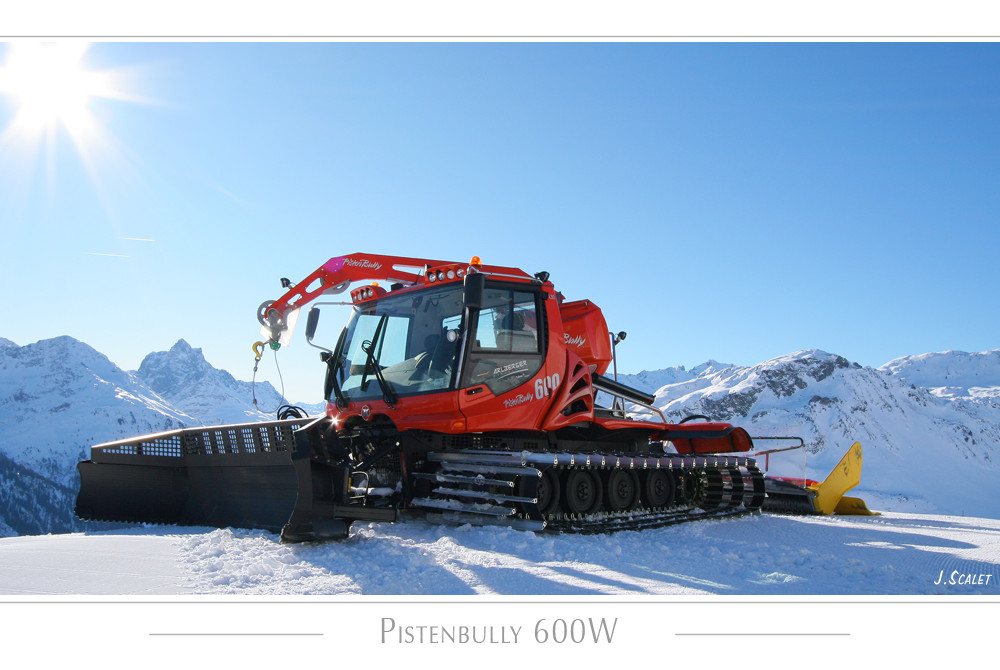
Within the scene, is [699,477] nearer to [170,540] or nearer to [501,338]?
[501,338]

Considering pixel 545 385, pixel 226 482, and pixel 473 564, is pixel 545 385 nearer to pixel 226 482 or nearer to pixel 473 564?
pixel 473 564

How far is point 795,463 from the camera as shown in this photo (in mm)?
11602

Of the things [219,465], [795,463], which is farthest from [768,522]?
[219,465]

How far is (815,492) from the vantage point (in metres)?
11.0

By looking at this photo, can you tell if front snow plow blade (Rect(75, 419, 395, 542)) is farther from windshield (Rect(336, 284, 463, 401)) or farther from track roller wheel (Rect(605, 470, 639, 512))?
track roller wheel (Rect(605, 470, 639, 512))

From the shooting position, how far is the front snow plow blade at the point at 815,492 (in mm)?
11031

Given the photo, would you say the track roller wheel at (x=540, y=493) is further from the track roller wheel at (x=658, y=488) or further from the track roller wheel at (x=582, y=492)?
the track roller wheel at (x=658, y=488)

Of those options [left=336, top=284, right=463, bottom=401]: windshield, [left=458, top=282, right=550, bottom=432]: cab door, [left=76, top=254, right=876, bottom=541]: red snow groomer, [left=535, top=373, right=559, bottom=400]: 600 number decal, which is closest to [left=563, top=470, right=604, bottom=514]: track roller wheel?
[left=76, top=254, right=876, bottom=541]: red snow groomer

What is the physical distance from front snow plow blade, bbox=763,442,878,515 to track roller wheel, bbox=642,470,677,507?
2.15 metres

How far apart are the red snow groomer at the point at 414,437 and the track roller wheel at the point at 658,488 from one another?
0.35 metres

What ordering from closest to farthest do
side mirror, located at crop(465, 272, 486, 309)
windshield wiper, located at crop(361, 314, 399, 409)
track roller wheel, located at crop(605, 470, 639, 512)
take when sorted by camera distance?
side mirror, located at crop(465, 272, 486, 309) < windshield wiper, located at crop(361, 314, 399, 409) < track roller wheel, located at crop(605, 470, 639, 512)

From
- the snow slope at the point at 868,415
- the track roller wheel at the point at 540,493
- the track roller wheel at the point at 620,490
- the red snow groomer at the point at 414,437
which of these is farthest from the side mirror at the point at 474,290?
the snow slope at the point at 868,415

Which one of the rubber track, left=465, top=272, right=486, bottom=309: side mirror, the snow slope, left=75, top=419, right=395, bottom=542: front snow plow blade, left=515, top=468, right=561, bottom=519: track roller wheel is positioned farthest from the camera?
the snow slope

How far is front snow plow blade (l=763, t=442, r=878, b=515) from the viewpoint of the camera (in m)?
11.0
